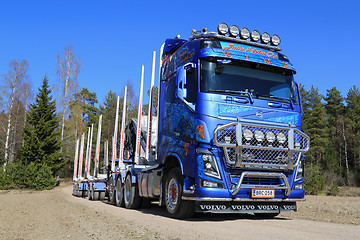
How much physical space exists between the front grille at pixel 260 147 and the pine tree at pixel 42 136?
33.1 meters

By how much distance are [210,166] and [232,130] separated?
0.86 meters

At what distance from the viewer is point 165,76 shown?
30.6ft

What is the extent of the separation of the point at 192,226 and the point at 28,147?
34.1 meters

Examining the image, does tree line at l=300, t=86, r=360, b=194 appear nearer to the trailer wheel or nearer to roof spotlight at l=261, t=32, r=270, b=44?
the trailer wheel

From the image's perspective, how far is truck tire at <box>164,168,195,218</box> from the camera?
7.50 meters

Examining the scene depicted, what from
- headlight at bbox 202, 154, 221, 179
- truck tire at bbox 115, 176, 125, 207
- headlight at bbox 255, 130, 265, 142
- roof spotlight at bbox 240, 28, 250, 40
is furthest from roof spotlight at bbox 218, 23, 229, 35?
truck tire at bbox 115, 176, 125, 207

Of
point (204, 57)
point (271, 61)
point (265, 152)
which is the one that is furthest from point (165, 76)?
point (265, 152)

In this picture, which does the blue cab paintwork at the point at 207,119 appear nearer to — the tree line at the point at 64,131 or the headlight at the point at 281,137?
Answer: the headlight at the point at 281,137

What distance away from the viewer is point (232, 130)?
694 cm

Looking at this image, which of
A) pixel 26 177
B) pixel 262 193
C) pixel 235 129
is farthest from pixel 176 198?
pixel 26 177

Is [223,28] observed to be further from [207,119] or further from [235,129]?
[235,129]

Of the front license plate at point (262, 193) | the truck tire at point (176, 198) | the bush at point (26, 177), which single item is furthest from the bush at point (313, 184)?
the bush at point (26, 177)

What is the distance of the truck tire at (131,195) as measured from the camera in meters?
11.1

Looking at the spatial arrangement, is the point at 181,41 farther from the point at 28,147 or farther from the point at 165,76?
the point at 28,147
